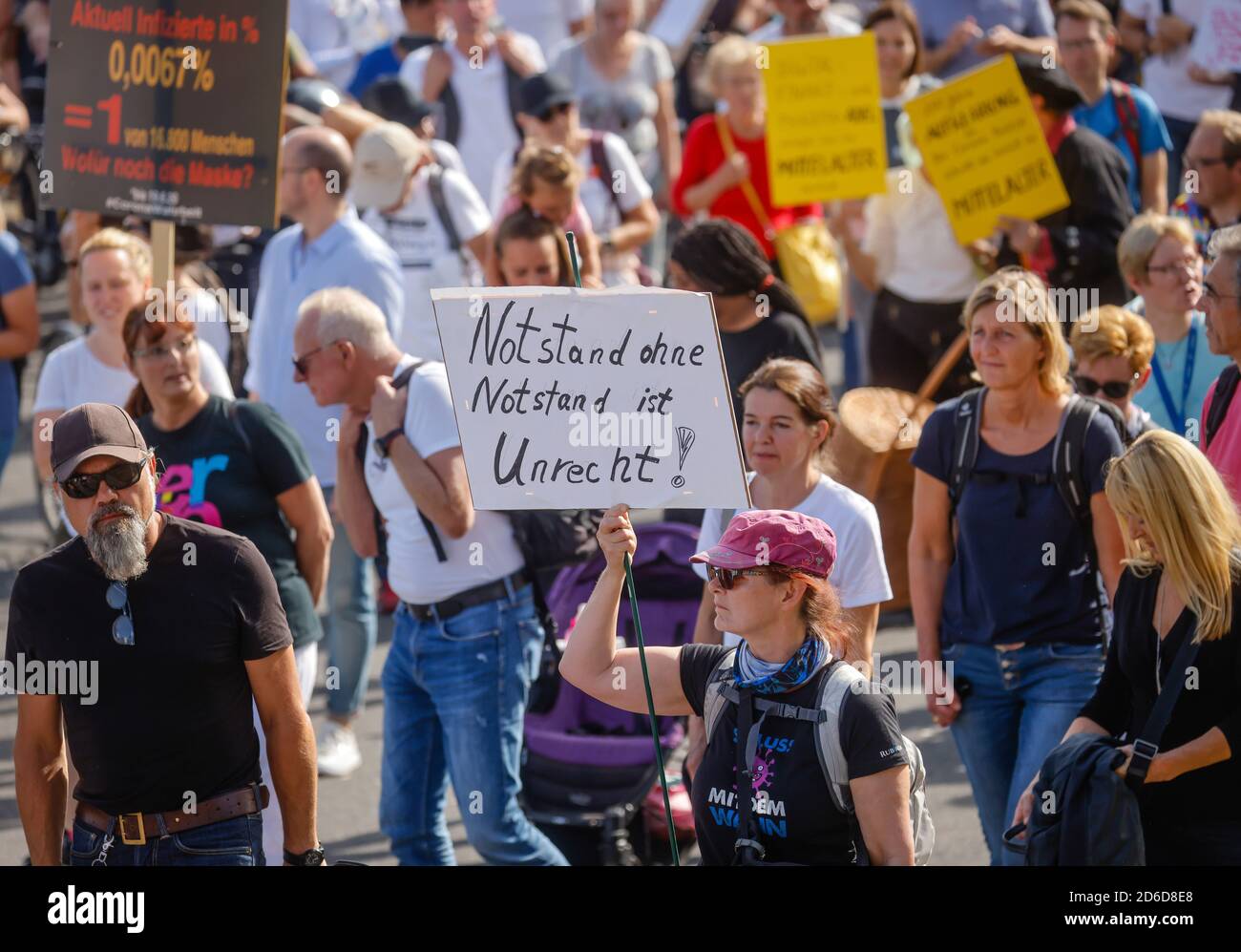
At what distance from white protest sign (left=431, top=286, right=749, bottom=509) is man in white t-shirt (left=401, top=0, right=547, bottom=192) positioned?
21.1 feet

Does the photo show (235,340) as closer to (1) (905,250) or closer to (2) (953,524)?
(1) (905,250)

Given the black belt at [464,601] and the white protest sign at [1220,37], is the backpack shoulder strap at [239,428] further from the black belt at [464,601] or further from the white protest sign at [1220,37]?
the white protest sign at [1220,37]

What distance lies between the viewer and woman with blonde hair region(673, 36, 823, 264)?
9352mm

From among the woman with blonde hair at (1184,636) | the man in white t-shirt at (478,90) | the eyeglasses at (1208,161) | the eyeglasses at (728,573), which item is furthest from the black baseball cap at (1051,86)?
the eyeglasses at (728,573)

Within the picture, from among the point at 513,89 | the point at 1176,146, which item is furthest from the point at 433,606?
the point at 1176,146

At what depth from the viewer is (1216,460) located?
17.2 ft

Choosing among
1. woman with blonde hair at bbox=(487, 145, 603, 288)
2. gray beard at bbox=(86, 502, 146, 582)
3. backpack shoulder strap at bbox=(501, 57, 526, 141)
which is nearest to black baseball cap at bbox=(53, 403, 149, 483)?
gray beard at bbox=(86, 502, 146, 582)

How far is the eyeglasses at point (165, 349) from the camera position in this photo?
5.56 m

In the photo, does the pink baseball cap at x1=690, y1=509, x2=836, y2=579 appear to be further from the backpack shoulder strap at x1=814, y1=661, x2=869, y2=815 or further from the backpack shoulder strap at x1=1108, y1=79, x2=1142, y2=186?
the backpack shoulder strap at x1=1108, y1=79, x2=1142, y2=186

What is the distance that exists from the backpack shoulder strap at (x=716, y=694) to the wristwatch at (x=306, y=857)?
1004 millimetres

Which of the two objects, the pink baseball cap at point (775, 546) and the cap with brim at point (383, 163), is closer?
the pink baseball cap at point (775, 546)

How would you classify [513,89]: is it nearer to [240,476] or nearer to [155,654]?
[240,476]

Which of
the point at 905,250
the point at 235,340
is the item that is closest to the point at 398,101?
the point at 235,340
